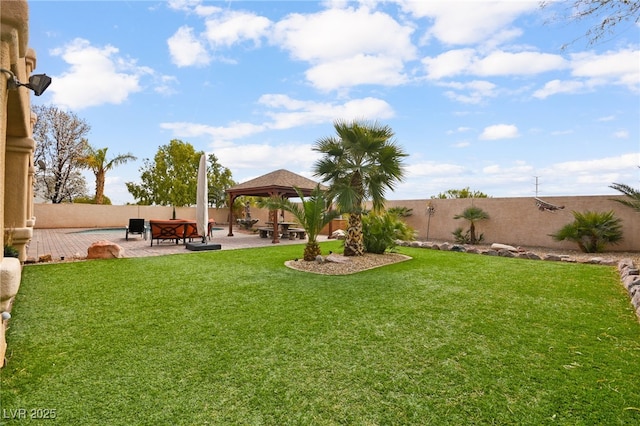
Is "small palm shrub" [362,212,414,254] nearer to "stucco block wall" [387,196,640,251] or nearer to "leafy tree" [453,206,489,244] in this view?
"leafy tree" [453,206,489,244]

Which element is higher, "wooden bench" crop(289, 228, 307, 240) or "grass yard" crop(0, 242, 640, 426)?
"wooden bench" crop(289, 228, 307, 240)

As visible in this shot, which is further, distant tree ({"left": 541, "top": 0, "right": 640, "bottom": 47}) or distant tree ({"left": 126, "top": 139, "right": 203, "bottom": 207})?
distant tree ({"left": 126, "top": 139, "right": 203, "bottom": 207})

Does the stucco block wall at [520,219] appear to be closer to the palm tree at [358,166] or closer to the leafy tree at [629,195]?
the leafy tree at [629,195]

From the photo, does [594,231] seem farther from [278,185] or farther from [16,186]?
[16,186]

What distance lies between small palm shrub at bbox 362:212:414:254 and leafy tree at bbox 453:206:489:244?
21.9 ft

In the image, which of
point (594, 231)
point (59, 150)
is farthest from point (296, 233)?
point (59, 150)

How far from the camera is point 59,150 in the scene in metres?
25.0

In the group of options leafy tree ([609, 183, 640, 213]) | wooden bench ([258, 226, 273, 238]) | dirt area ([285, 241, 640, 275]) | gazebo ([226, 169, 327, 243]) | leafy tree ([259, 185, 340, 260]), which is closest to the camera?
dirt area ([285, 241, 640, 275])

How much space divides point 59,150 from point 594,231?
33.4 metres

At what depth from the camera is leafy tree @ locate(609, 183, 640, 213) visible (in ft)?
38.2

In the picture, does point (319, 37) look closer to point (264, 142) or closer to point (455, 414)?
point (455, 414)

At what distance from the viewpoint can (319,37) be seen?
8055 millimetres

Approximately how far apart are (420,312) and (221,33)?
8818 millimetres

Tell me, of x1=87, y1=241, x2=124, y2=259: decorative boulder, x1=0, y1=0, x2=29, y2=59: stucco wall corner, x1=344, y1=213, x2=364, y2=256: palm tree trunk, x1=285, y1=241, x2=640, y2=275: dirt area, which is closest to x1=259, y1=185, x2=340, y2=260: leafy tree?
x1=285, y1=241, x2=640, y2=275: dirt area
